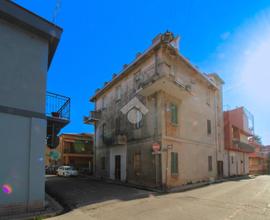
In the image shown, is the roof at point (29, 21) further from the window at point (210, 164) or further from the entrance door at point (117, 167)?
the window at point (210, 164)

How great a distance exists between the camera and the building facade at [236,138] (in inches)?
971

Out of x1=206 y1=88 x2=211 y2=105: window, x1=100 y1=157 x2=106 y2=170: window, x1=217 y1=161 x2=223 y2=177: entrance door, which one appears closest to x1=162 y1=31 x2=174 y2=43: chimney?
x1=206 y1=88 x2=211 y2=105: window

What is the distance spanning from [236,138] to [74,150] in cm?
2353

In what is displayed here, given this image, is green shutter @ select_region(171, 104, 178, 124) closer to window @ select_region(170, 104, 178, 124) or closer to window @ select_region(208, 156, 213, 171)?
window @ select_region(170, 104, 178, 124)

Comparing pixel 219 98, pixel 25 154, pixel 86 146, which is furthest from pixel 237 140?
pixel 25 154

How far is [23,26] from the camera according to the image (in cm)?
805

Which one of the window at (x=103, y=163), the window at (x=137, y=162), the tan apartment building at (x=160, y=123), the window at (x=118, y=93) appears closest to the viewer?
the tan apartment building at (x=160, y=123)

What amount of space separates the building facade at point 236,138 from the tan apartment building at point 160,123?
2.68 meters

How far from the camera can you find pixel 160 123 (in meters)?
14.3

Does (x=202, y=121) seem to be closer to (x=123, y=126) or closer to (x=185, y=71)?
(x=185, y=71)

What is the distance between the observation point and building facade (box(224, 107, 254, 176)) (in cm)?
2465

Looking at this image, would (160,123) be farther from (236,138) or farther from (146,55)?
(236,138)

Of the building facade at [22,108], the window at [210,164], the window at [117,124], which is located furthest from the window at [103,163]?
the building facade at [22,108]

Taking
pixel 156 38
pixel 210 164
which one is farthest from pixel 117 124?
pixel 210 164
